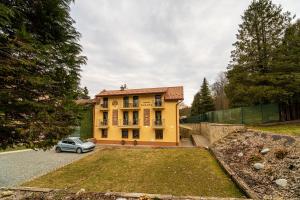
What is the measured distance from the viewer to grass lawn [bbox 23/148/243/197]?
7547 millimetres

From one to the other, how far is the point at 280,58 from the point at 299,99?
5484mm

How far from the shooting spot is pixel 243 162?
966cm

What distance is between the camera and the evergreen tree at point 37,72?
4.07 m

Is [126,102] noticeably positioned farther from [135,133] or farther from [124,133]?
[135,133]

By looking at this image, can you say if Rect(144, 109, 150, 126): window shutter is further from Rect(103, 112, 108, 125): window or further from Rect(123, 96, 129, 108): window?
Rect(103, 112, 108, 125): window

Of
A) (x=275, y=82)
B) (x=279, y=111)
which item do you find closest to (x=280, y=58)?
(x=275, y=82)

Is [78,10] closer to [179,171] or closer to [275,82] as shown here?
[179,171]

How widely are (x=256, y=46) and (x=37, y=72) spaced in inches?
836

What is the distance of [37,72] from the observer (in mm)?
4762

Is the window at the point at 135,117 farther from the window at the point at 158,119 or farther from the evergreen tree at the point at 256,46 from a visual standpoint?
the evergreen tree at the point at 256,46

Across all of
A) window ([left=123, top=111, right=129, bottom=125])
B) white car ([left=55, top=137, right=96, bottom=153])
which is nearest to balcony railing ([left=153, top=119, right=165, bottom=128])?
window ([left=123, top=111, right=129, bottom=125])

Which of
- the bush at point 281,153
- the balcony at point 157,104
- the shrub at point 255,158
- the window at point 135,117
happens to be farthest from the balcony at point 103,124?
the bush at point 281,153

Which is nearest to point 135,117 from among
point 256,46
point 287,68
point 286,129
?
point 286,129

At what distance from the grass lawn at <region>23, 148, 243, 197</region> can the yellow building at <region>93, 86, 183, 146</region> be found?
985 cm
